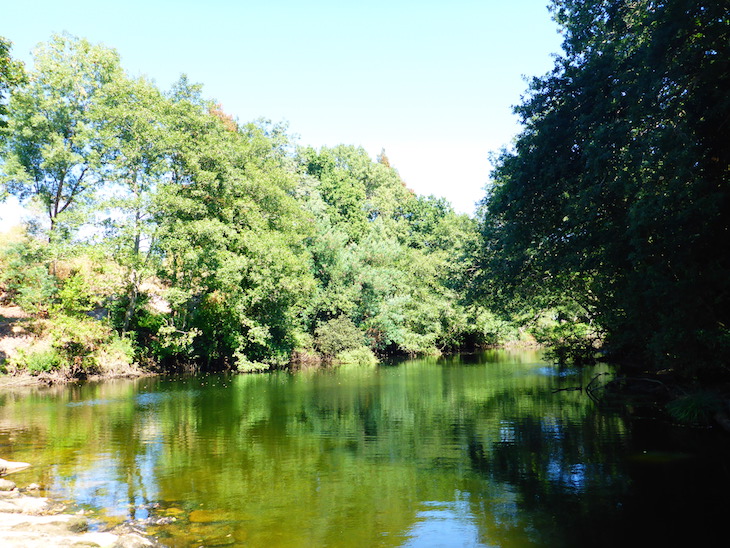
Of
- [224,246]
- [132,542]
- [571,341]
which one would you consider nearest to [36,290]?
[224,246]

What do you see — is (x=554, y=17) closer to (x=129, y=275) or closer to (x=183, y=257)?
(x=183, y=257)

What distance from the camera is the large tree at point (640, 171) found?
41.3 ft

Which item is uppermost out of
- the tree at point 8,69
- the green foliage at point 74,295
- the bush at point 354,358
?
the tree at point 8,69

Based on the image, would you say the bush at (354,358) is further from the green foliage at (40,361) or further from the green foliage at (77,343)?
the green foliage at (40,361)

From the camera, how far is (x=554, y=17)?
2205 cm

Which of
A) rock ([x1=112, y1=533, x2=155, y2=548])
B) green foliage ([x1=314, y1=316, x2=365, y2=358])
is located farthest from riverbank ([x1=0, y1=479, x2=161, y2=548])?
green foliage ([x1=314, y1=316, x2=365, y2=358])

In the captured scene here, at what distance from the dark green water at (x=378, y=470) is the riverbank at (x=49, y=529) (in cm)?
57

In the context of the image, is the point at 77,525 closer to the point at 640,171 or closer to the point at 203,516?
the point at 203,516

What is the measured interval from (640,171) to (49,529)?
15.7 m

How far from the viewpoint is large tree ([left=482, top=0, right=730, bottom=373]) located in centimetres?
1259

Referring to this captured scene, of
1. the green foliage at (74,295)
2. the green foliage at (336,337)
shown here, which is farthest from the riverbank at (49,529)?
the green foliage at (336,337)

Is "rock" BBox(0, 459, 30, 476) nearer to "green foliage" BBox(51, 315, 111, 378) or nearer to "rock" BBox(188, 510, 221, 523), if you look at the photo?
"rock" BBox(188, 510, 221, 523)

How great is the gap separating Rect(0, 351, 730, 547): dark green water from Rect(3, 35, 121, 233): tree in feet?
58.9

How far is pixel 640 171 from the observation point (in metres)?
14.8
